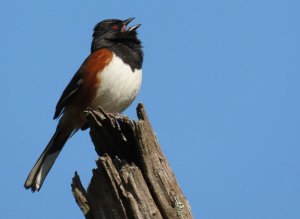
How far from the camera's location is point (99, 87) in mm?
5449

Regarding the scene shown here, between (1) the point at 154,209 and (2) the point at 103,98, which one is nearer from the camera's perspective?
(1) the point at 154,209

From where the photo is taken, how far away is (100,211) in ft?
11.8

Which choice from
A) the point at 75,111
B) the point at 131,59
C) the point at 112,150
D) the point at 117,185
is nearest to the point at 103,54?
the point at 131,59

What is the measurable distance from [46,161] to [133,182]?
2288 millimetres

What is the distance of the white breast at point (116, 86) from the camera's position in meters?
5.42

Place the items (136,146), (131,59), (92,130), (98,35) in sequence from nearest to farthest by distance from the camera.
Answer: (136,146) < (92,130) < (131,59) < (98,35)

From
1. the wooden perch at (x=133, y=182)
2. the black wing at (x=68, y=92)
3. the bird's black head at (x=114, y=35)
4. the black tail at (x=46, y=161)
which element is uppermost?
the bird's black head at (x=114, y=35)

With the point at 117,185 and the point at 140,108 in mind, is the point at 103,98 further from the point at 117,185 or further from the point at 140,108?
the point at 117,185

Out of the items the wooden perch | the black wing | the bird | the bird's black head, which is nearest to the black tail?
the bird

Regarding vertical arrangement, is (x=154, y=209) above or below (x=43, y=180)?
below

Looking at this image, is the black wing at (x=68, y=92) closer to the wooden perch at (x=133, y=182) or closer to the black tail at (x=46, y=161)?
the black tail at (x=46, y=161)

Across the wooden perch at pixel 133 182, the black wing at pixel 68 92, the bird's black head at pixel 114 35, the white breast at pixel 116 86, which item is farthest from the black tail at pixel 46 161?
the wooden perch at pixel 133 182

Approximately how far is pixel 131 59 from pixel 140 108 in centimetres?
182

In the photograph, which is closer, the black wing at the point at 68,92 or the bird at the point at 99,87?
the bird at the point at 99,87
